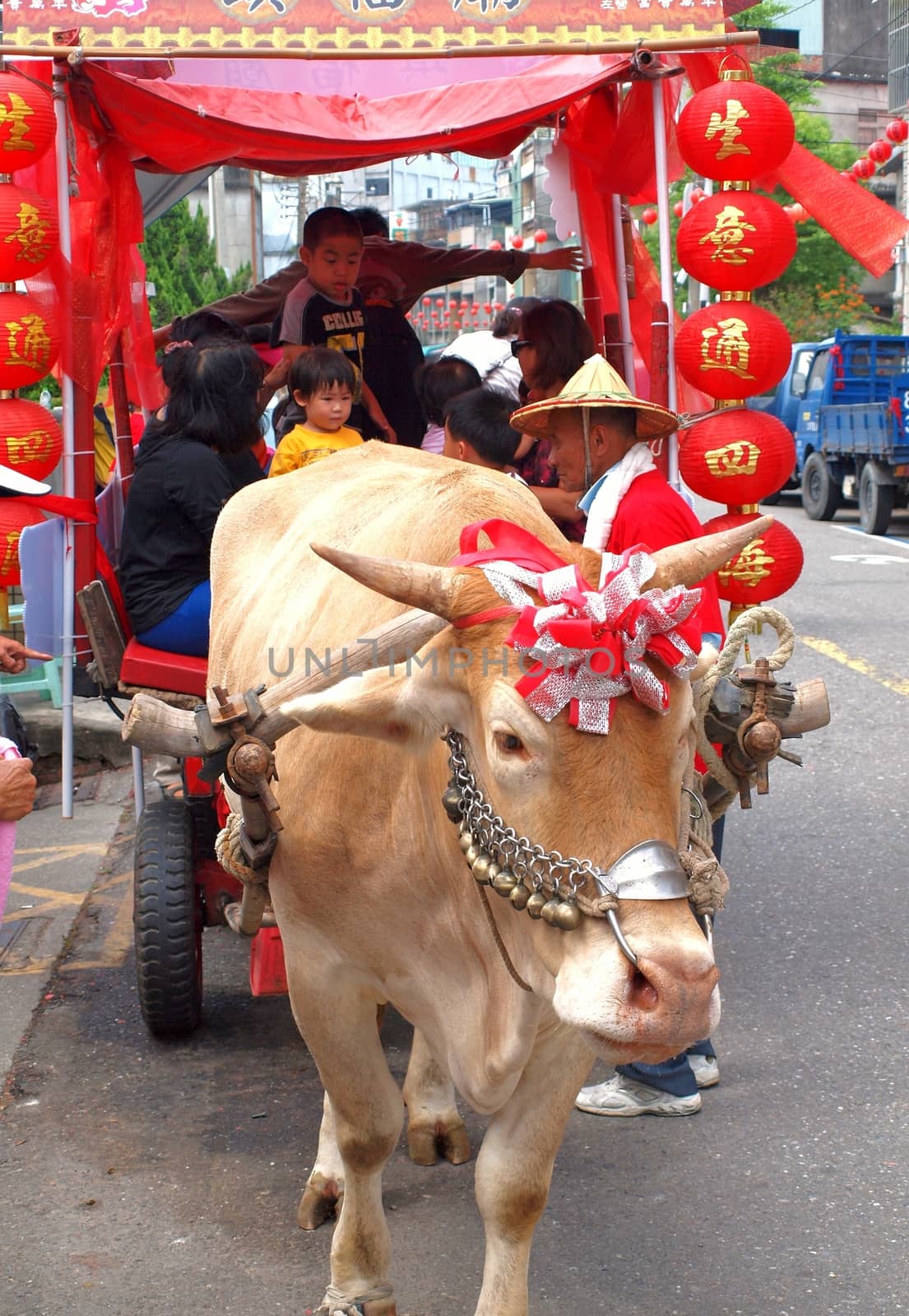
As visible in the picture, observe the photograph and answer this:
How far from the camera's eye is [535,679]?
213 centimetres

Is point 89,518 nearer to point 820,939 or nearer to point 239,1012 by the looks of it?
point 239,1012

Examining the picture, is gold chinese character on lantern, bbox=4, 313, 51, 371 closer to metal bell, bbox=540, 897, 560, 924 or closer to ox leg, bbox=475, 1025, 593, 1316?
ox leg, bbox=475, 1025, 593, 1316

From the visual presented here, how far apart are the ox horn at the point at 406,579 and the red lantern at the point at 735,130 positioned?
2590 mm

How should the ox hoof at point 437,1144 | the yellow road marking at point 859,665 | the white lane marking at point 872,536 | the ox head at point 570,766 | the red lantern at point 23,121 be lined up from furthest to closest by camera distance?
the white lane marking at point 872,536 → the yellow road marking at point 859,665 → the red lantern at point 23,121 → the ox hoof at point 437,1144 → the ox head at point 570,766

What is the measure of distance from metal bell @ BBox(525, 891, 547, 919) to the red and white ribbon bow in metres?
0.25

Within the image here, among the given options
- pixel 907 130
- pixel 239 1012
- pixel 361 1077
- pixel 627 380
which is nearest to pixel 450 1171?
pixel 361 1077

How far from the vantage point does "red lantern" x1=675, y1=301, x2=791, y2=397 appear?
172 inches

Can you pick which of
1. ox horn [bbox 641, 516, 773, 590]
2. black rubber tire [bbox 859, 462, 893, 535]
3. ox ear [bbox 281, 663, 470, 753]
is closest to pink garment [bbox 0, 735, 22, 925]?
ox ear [bbox 281, 663, 470, 753]

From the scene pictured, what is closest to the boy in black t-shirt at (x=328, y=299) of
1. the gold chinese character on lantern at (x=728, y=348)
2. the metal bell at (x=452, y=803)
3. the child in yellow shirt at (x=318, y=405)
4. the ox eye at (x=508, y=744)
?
the child in yellow shirt at (x=318, y=405)

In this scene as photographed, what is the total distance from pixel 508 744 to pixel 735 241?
2737 mm

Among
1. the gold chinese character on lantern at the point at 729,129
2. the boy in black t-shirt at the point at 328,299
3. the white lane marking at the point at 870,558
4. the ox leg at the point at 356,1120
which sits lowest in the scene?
the ox leg at the point at 356,1120

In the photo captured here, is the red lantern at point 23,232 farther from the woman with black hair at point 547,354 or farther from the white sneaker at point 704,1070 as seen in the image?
the white sneaker at point 704,1070

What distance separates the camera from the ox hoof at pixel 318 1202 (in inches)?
131

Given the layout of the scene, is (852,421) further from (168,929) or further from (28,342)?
(168,929)
